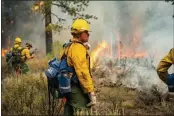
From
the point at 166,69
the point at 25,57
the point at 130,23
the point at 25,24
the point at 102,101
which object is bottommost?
the point at 102,101

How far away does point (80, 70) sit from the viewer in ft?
19.3

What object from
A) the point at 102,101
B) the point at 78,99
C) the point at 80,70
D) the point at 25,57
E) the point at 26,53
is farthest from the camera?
the point at 25,57

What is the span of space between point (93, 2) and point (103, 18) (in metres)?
1.20

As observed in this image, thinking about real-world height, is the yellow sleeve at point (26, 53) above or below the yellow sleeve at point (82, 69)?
above

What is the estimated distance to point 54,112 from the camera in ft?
26.5

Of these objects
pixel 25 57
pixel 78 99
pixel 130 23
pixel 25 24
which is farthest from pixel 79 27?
pixel 25 24

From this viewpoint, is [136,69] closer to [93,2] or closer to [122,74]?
[122,74]

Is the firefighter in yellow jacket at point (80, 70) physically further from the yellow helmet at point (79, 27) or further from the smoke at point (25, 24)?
the smoke at point (25, 24)

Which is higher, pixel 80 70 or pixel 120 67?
pixel 120 67

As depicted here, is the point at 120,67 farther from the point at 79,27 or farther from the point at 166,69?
the point at 166,69

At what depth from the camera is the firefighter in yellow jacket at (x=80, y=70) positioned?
19.4ft

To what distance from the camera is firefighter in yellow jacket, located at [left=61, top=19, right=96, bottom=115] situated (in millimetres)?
5910

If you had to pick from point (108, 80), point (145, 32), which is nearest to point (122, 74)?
point (108, 80)

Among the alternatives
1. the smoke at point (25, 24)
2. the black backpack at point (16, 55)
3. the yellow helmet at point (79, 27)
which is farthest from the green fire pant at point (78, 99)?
the smoke at point (25, 24)
